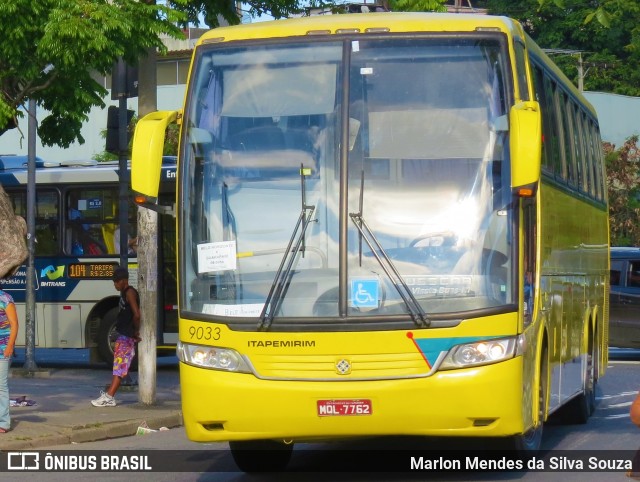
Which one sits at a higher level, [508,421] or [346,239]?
[346,239]

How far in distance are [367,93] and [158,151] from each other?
157 centimetres

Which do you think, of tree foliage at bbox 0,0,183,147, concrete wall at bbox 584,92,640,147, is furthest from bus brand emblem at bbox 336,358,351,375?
concrete wall at bbox 584,92,640,147

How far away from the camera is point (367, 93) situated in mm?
9539

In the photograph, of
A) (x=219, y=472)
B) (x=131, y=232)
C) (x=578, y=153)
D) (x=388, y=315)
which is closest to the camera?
(x=388, y=315)

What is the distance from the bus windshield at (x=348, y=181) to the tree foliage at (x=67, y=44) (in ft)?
10.5

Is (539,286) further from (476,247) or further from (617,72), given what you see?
(617,72)

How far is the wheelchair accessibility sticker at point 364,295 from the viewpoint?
9.04m

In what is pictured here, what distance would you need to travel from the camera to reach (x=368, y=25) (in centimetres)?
977

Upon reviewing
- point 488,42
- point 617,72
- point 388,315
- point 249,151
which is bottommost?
point 388,315

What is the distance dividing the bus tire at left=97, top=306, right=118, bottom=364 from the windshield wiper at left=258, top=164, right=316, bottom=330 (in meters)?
12.6

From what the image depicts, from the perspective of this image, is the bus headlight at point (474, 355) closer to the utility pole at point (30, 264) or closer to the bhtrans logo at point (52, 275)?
the utility pole at point (30, 264)

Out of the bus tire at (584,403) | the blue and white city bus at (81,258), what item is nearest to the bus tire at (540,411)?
the bus tire at (584,403)

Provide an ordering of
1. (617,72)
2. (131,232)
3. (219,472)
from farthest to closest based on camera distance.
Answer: (617,72), (131,232), (219,472)

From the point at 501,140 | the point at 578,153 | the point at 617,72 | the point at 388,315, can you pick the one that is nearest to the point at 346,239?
the point at 388,315
